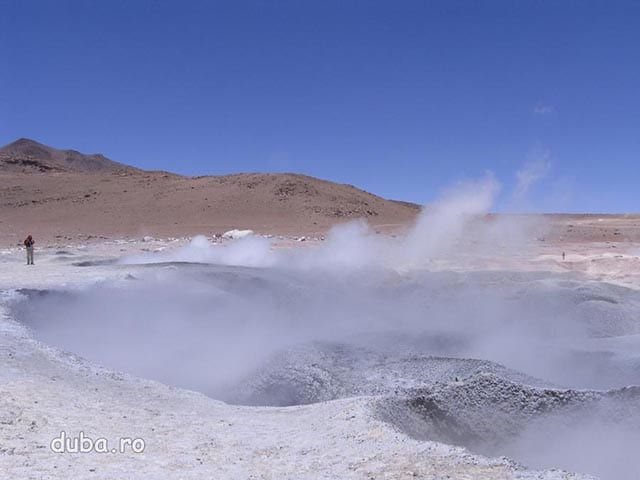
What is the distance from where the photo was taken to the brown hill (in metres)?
35.1

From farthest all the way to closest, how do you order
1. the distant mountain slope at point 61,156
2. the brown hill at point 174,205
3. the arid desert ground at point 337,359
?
1. the distant mountain slope at point 61,156
2. the brown hill at point 174,205
3. the arid desert ground at point 337,359

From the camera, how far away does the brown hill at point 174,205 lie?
35.1m

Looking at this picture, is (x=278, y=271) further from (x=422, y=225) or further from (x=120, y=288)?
(x=422, y=225)

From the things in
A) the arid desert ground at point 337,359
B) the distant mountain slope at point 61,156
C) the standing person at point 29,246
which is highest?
the distant mountain slope at point 61,156

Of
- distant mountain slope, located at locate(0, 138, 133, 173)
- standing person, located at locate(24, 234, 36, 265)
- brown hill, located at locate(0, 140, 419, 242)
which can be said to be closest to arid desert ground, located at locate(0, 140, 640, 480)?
standing person, located at locate(24, 234, 36, 265)

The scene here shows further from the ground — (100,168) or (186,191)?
(100,168)

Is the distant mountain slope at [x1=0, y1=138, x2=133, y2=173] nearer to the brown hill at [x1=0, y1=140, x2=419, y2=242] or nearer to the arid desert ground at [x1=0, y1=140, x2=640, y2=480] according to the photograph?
the brown hill at [x1=0, y1=140, x2=419, y2=242]

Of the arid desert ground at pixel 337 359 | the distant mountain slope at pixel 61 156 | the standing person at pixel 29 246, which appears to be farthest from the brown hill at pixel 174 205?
the distant mountain slope at pixel 61 156

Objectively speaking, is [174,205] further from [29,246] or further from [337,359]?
[337,359]

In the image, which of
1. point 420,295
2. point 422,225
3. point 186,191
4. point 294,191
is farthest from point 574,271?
point 186,191

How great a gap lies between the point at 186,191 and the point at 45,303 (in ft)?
109

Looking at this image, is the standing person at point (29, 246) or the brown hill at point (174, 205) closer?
the standing person at point (29, 246)

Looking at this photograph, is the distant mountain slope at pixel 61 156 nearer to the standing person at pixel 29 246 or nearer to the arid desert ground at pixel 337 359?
the standing person at pixel 29 246

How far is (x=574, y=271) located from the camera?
618 inches
